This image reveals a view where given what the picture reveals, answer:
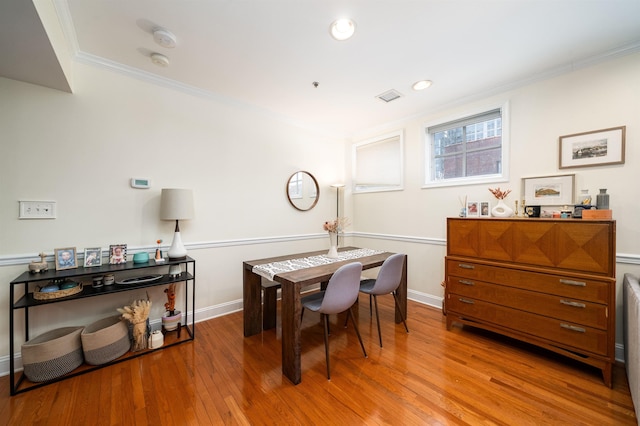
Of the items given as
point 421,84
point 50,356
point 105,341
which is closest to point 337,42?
point 421,84

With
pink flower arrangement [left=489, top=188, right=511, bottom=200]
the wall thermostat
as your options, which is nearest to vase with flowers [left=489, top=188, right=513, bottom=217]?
pink flower arrangement [left=489, top=188, right=511, bottom=200]

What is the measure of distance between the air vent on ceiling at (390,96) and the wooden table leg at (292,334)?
2.31 m

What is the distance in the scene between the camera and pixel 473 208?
2.73 m

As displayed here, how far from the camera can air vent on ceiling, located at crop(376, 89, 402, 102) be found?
273 cm

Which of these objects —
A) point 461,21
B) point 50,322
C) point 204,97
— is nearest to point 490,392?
point 461,21

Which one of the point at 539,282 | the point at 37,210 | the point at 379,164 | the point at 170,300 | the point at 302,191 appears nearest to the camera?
the point at 37,210

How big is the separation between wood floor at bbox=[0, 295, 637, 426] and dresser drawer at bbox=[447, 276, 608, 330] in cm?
42

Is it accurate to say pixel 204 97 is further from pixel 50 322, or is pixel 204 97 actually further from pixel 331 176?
pixel 50 322

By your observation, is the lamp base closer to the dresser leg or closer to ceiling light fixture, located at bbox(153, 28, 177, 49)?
ceiling light fixture, located at bbox(153, 28, 177, 49)

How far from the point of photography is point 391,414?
1.51 meters

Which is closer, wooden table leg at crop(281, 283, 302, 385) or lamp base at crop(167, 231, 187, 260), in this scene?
wooden table leg at crop(281, 283, 302, 385)

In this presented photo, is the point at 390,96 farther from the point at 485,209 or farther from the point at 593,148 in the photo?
the point at 593,148

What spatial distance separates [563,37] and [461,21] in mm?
897

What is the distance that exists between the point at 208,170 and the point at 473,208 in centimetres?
303
